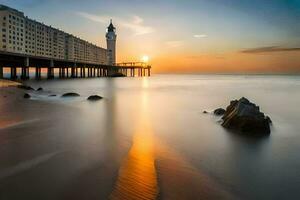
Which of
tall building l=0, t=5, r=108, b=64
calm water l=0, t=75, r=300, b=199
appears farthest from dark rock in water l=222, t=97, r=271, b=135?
tall building l=0, t=5, r=108, b=64

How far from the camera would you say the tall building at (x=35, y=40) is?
297 ft

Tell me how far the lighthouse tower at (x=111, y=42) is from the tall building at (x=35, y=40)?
30.6 m

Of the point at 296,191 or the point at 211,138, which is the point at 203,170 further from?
the point at 211,138

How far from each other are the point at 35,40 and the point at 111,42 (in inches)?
3337

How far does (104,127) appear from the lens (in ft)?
35.2

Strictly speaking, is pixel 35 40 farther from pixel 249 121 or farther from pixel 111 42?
pixel 249 121

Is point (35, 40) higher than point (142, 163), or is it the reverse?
point (35, 40)

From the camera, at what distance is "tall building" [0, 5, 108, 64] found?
90.4 meters

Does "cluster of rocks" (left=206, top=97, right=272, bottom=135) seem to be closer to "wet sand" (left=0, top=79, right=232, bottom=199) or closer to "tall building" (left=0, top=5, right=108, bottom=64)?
"wet sand" (left=0, top=79, right=232, bottom=199)

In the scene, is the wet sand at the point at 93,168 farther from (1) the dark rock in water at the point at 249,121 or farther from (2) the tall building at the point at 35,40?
(2) the tall building at the point at 35,40

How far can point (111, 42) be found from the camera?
620 feet

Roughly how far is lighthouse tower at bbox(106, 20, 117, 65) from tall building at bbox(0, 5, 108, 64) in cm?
3060

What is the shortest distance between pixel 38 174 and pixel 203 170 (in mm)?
3629

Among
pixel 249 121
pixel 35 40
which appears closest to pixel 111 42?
pixel 35 40
